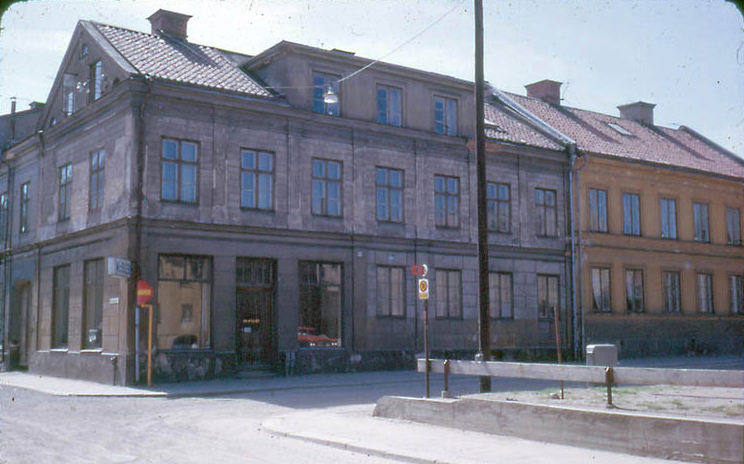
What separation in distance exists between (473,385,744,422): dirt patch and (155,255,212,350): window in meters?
11.8

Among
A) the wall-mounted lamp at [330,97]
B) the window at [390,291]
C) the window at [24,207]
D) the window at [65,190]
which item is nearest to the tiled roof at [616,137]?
the window at [390,291]

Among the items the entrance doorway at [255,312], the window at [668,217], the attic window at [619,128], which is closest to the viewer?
the entrance doorway at [255,312]

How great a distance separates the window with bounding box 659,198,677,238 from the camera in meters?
35.9

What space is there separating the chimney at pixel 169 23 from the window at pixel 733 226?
26.8 m

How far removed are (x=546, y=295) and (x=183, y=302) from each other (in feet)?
48.8

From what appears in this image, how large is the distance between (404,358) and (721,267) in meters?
19.0

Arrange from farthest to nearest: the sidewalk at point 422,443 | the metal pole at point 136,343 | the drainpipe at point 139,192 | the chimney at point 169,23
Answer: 1. the chimney at point 169,23
2. the drainpipe at point 139,192
3. the metal pole at point 136,343
4. the sidewalk at point 422,443

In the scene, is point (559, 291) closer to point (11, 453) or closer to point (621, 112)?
point (621, 112)

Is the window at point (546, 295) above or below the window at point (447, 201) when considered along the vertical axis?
below

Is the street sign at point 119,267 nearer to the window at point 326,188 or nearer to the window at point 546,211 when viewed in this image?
the window at point 326,188

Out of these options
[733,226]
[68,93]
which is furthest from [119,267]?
[733,226]

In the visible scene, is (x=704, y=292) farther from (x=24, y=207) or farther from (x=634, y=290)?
(x=24, y=207)

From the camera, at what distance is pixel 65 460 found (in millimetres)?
9617

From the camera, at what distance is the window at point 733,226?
3884 centimetres
